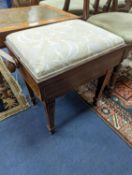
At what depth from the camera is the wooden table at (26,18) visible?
89 cm

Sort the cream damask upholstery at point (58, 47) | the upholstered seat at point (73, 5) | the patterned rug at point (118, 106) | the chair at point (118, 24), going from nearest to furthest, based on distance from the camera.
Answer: the cream damask upholstery at point (58, 47), the chair at point (118, 24), the patterned rug at point (118, 106), the upholstered seat at point (73, 5)

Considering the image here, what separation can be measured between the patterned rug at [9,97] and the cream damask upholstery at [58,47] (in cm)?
43

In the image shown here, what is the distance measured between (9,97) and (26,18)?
1.90 ft

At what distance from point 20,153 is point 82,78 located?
21.9 inches

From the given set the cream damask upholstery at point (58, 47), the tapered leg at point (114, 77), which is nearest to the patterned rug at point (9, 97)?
the cream damask upholstery at point (58, 47)

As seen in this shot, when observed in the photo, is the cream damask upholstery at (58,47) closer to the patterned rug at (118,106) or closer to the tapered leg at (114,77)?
the tapered leg at (114,77)

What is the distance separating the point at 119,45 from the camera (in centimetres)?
77

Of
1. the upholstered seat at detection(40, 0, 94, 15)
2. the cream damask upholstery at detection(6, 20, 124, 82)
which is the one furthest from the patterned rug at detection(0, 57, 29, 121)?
the upholstered seat at detection(40, 0, 94, 15)

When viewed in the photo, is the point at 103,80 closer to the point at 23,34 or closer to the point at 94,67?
the point at 94,67

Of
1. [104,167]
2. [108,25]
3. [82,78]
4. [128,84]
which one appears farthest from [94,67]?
[128,84]

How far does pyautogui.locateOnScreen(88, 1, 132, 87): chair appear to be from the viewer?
2.85 ft

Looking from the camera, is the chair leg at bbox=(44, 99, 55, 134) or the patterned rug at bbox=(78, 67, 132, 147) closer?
the chair leg at bbox=(44, 99, 55, 134)

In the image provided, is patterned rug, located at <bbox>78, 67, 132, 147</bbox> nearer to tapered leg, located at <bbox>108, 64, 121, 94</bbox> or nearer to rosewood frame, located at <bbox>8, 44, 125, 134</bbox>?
tapered leg, located at <bbox>108, 64, 121, 94</bbox>

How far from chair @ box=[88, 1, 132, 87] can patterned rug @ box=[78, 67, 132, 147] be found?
0.23 m
